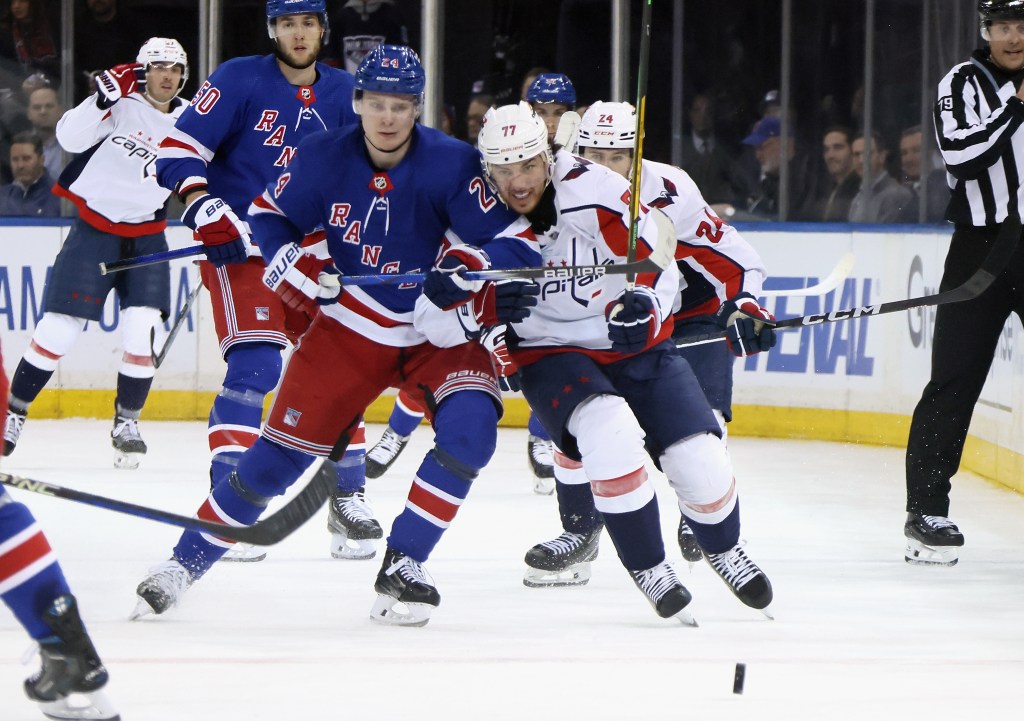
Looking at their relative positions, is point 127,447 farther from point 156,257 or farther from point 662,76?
point 662,76

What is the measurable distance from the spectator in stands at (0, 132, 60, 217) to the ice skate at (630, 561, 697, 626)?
169 inches

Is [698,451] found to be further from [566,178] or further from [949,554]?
[949,554]

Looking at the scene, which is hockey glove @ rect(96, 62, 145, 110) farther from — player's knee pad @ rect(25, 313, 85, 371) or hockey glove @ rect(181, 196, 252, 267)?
hockey glove @ rect(181, 196, 252, 267)

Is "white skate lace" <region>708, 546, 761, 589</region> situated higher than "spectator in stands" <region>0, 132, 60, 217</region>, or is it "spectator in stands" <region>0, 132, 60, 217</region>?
"spectator in stands" <region>0, 132, 60, 217</region>

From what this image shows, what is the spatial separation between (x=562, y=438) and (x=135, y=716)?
3.33 feet

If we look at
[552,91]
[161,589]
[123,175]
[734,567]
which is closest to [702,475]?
[734,567]

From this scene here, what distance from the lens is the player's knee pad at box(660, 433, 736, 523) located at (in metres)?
3.16

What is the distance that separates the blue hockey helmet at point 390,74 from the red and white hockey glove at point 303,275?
0.32 metres

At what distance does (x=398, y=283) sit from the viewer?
3.19 meters

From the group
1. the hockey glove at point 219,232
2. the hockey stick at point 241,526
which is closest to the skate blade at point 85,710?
the hockey stick at point 241,526

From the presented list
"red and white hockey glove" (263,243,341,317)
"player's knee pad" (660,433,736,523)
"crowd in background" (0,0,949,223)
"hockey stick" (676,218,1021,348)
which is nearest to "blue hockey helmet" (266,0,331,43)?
"red and white hockey glove" (263,243,341,317)

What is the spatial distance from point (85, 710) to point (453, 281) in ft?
→ 3.37

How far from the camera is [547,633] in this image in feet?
10.3

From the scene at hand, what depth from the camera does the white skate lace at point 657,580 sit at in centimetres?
313
